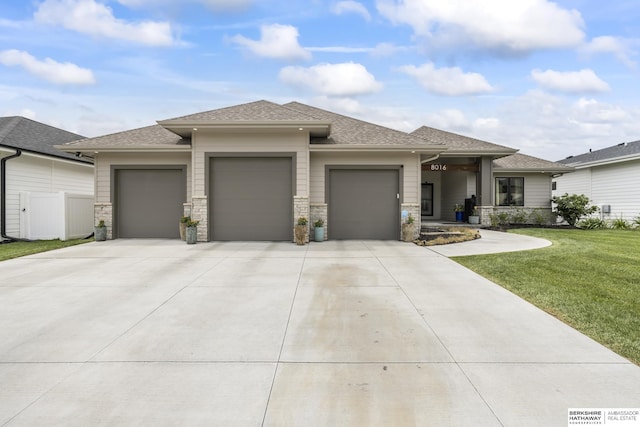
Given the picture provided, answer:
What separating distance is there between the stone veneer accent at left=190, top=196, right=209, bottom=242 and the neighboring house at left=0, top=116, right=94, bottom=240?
17.4 feet

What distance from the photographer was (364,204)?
12.6m

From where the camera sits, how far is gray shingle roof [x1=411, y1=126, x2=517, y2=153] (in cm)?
1655

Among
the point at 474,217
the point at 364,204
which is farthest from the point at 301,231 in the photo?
the point at 474,217

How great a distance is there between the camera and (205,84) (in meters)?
16.8

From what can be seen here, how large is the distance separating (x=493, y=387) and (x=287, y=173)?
32.7ft

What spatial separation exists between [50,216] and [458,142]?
18.8m

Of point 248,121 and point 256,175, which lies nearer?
point 248,121

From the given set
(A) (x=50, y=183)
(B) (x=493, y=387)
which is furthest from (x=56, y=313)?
(A) (x=50, y=183)

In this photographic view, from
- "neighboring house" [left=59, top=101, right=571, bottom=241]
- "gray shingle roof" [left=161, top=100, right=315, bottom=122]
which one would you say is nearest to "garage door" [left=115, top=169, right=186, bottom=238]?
"neighboring house" [left=59, top=101, right=571, bottom=241]

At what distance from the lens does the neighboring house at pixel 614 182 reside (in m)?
18.1

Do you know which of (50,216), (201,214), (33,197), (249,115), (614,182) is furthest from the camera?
(614,182)

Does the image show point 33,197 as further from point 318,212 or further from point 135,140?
point 318,212

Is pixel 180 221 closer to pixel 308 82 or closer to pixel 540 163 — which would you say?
pixel 308 82

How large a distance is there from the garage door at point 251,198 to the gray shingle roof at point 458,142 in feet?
29.4
